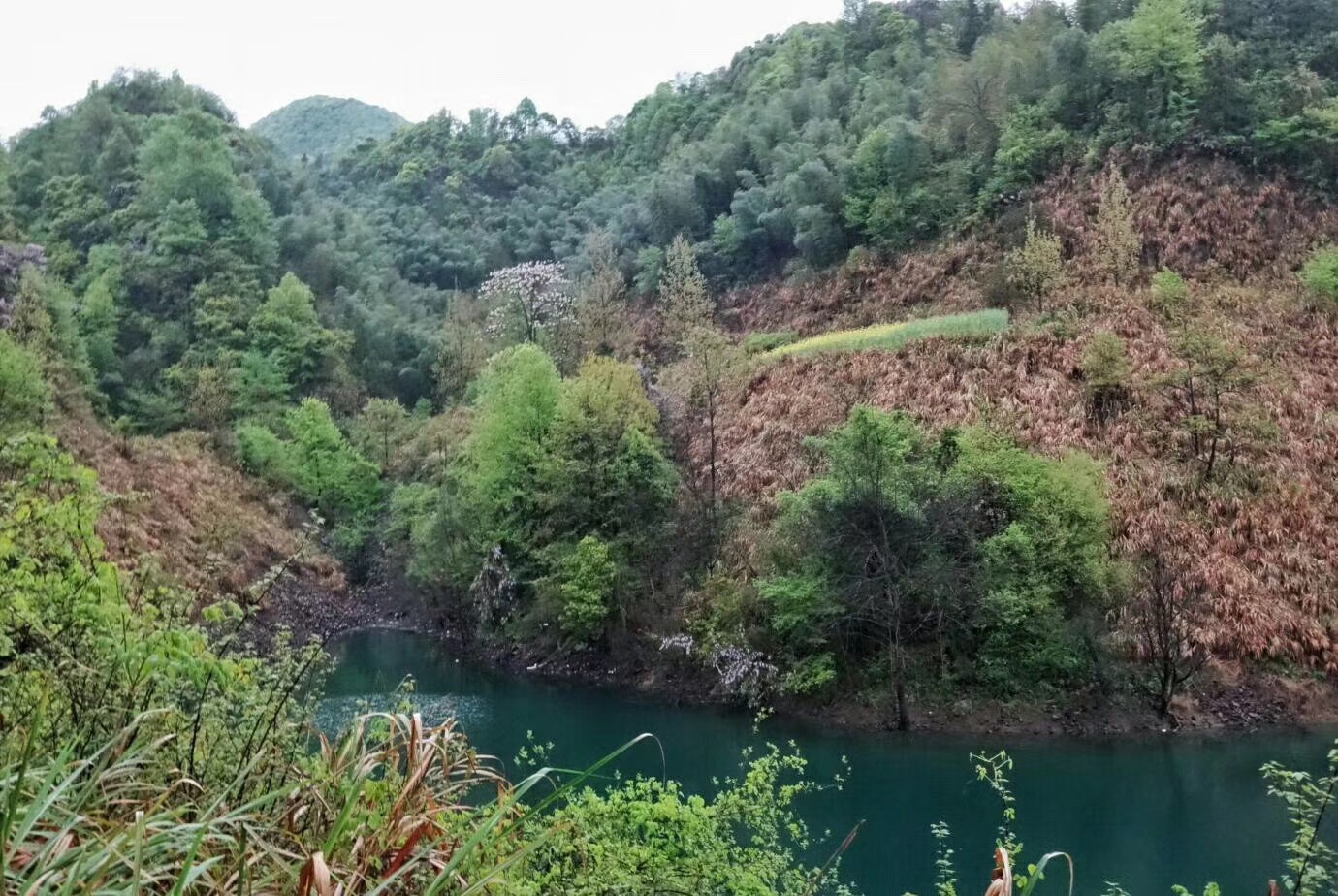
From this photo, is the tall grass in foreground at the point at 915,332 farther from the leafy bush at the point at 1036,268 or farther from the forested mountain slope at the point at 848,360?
the leafy bush at the point at 1036,268

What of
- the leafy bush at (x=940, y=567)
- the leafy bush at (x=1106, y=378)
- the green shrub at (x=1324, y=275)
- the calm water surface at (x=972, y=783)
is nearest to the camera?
the calm water surface at (x=972, y=783)

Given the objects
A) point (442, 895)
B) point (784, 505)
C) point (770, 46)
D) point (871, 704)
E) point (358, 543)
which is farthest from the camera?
point (770, 46)

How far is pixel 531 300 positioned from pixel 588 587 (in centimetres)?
1778

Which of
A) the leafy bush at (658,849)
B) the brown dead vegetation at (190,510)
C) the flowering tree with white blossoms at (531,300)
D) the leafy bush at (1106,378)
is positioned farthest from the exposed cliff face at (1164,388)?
the leafy bush at (658,849)

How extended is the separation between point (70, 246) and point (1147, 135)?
42767mm

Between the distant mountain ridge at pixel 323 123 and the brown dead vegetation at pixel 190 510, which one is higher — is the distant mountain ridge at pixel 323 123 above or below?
above

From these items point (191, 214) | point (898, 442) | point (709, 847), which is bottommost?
point (898, 442)

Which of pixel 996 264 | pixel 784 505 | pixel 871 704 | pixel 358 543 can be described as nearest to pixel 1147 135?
pixel 996 264

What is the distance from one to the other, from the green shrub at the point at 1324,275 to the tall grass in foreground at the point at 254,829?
28.2 m

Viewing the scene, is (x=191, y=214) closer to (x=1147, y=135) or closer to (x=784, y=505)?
(x=784, y=505)

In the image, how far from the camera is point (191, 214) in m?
40.7

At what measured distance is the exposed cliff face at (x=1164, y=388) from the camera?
1989 cm

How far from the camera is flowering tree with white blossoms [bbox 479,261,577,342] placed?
122ft

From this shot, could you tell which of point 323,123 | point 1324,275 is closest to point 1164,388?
point 1324,275
